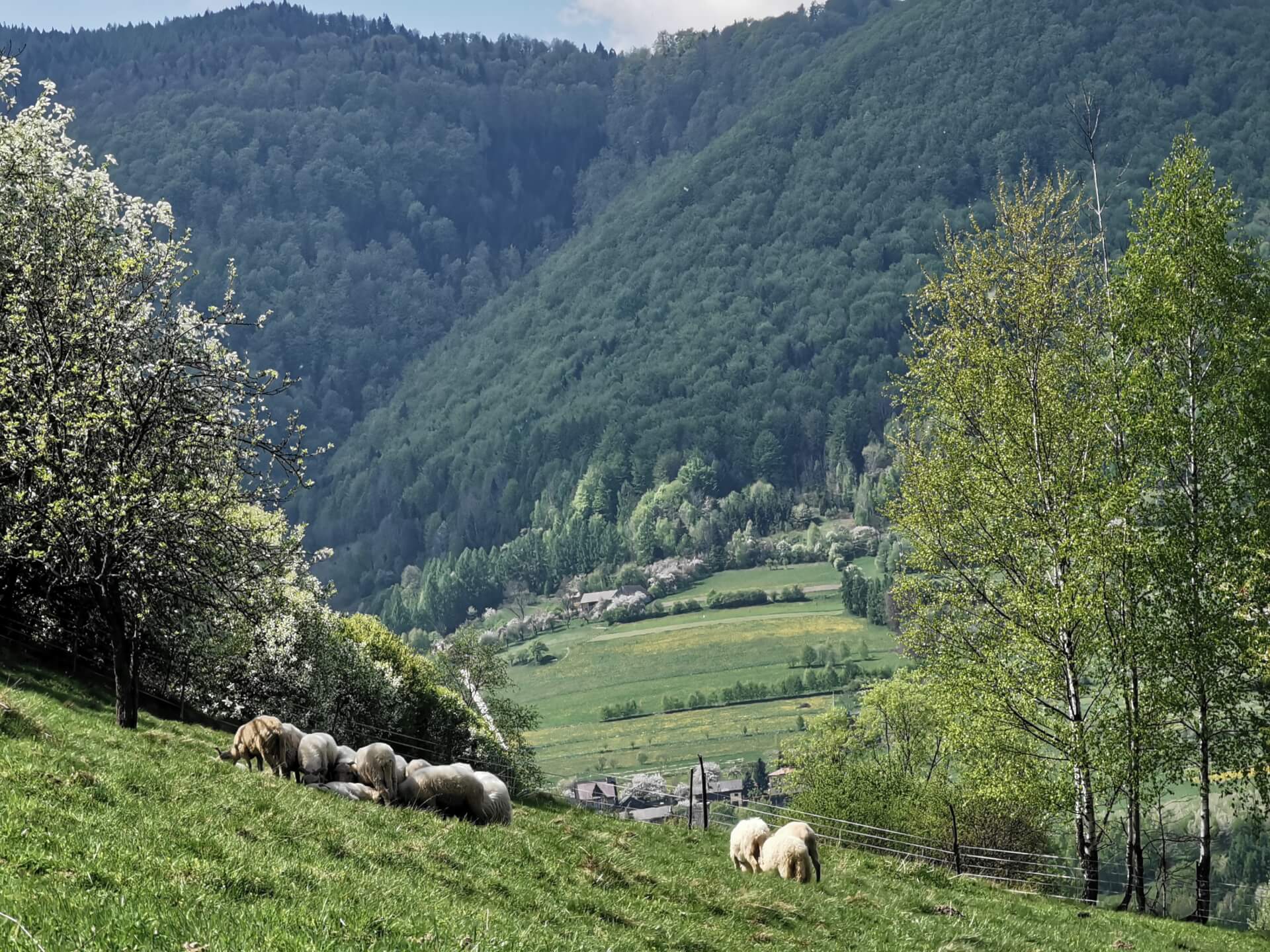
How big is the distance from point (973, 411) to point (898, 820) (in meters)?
51.4

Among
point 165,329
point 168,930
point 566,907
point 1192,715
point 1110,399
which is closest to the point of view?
point 168,930

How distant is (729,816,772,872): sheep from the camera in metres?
22.7

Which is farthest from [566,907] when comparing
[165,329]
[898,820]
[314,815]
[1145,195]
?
[898,820]

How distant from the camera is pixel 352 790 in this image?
20250mm

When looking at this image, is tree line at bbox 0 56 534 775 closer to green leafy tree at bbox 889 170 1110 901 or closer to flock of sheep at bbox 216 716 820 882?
flock of sheep at bbox 216 716 820 882

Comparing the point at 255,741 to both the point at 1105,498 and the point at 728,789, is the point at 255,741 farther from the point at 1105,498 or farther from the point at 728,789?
the point at 728,789

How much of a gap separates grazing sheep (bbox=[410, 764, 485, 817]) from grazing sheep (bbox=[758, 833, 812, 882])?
612cm

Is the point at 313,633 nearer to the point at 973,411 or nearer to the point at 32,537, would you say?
the point at 32,537

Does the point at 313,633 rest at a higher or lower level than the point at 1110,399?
lower

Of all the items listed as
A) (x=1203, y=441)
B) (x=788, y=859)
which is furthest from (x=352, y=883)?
(x=1203, y=441)

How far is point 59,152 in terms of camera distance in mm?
29500

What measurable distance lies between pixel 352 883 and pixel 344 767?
932 centimetres

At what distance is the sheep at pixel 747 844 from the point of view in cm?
2266

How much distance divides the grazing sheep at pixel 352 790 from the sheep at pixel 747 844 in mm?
7596
